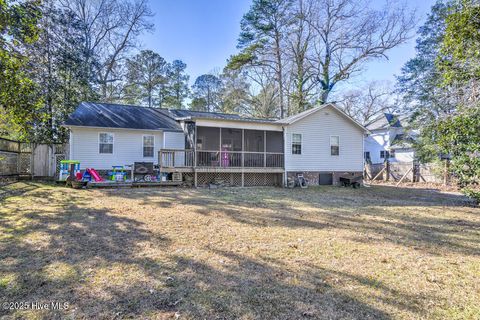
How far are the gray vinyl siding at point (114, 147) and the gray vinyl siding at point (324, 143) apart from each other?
8019 millimetres

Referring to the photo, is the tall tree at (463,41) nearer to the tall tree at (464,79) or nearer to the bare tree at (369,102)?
the tall tree at (464,79)

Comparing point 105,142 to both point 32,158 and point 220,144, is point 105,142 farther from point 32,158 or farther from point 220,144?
point 220,144

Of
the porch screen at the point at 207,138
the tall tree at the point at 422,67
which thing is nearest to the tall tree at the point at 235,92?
the porch screen at the point at 207,138

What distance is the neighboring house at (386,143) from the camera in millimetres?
25958

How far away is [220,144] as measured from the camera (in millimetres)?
13727

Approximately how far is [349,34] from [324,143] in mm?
13799

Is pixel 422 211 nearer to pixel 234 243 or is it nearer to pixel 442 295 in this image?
pixel 442 295

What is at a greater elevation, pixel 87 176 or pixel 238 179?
pixel 87 176

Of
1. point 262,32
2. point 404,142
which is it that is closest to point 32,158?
point 262,32

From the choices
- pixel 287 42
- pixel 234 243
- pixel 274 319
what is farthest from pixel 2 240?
pixel 287 42

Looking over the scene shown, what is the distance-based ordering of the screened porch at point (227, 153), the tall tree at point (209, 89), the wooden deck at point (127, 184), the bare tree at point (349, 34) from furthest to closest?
1. the tall tree at point (209, 89)
2. the bare tree at point (349, 34)
3. the screened porch at point (227, 153)
4. the wooden deck at point (127, 184)

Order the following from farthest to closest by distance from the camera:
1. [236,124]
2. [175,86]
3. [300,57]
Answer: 1. [175,86]
2. [300,57]
3. [236,124]

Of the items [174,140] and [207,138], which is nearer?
[174,140]

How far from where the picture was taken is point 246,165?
15.0m
